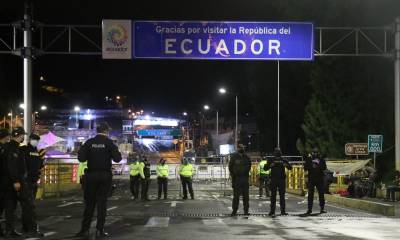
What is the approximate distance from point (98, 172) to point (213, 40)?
14974 mm

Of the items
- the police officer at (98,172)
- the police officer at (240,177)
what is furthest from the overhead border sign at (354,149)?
the police officer at (98,172)

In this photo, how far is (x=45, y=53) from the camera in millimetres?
24359

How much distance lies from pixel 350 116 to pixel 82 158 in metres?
36.0

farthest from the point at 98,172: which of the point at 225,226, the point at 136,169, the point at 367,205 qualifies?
the point at 136,169

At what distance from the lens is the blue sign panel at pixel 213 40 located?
80.0 ft

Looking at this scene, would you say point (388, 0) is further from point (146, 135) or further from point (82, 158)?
point (146, 135)

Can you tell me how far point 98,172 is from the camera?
10102 mm

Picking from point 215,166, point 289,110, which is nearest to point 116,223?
point 215,166

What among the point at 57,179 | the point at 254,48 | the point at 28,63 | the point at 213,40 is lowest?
the point at 57,179

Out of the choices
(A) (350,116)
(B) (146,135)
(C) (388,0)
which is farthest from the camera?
(B) (146,135)

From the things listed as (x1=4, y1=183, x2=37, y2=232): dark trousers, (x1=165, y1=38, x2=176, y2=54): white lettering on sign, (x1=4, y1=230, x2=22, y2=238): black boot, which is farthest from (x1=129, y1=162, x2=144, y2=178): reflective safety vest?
(x1=4, y1=230, x2=22, y2=238): black boot

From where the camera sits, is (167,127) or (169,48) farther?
(167,127)

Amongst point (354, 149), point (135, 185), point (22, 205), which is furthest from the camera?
point (354, 149)

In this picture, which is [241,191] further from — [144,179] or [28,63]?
[28,63]
